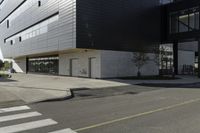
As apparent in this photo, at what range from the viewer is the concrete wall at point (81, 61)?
99.1 ft

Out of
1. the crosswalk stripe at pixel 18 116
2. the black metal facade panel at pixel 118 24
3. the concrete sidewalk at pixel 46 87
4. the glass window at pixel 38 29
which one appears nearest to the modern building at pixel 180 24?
the black metal facade panel at pixel 118 24

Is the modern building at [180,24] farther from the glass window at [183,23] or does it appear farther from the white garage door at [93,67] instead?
the white garage door at [93,67]

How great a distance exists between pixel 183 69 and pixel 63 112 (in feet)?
115

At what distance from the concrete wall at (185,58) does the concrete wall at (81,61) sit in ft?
53.9

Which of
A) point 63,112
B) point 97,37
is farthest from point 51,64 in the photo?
point 63,112

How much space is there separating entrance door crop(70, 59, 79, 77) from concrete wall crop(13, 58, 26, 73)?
22.9 metres

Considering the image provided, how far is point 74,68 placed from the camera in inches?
1384

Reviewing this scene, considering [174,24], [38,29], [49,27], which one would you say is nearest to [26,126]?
[49,27]

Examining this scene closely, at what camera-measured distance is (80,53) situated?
110 feet

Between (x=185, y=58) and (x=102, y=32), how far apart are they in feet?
62.9

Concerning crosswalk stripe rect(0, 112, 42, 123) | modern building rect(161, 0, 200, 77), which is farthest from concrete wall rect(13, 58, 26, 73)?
crosswalk stripe rect(0, 112, 42, 123)

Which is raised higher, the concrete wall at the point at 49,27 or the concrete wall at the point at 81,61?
the concrete wall at the point at 49,27

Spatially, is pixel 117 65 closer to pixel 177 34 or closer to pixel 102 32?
pixel 102 32

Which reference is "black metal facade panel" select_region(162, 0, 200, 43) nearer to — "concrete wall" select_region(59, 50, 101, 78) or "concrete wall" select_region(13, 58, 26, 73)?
"concrete wall" select_region(59, 50, 101, 78)
